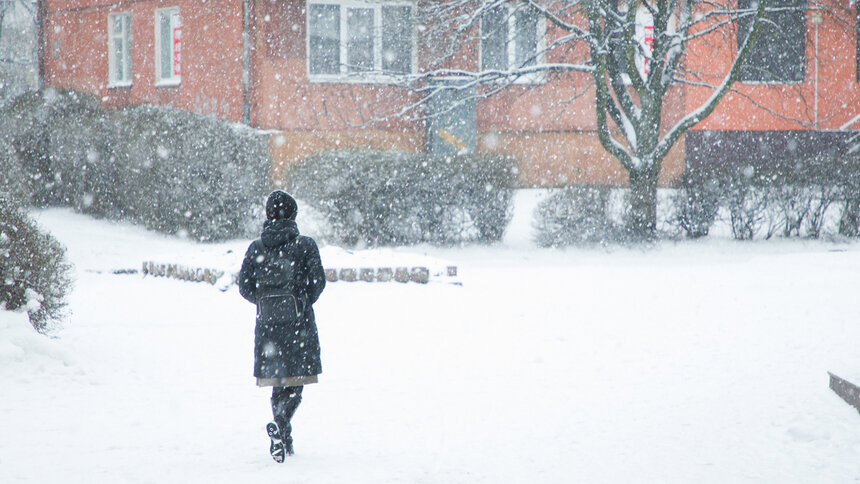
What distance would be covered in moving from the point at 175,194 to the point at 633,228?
6299 millimetres

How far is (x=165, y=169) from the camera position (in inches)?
551

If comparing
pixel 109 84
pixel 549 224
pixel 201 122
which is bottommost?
pixel 549 224

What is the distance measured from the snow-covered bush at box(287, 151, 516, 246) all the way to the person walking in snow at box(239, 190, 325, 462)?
316 inches

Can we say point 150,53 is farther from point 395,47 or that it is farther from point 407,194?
point 407,194

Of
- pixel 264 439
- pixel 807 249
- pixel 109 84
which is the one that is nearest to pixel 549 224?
pixel 807 249

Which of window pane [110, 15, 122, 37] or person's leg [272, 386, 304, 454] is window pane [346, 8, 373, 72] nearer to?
window pane [110, 15, 122, 37]

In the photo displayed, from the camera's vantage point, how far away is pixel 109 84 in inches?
930

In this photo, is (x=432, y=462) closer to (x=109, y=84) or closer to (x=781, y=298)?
(x=781, y=298)

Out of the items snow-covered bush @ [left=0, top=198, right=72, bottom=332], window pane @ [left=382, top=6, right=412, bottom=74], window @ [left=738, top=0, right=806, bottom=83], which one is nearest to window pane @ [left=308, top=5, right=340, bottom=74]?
window pane @ [left=382, top=6, right=412, bottom=74]

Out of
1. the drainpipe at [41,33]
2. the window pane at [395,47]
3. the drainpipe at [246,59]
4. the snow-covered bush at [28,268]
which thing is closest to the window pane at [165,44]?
the drainpipe at [246,59]

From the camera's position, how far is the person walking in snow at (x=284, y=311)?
497 cm

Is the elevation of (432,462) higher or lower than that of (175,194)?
lower

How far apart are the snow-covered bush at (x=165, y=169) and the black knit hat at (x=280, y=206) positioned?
9119mm

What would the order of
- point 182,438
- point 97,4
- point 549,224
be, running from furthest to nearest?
point 97,4 → point 549,224 → point 182,438
